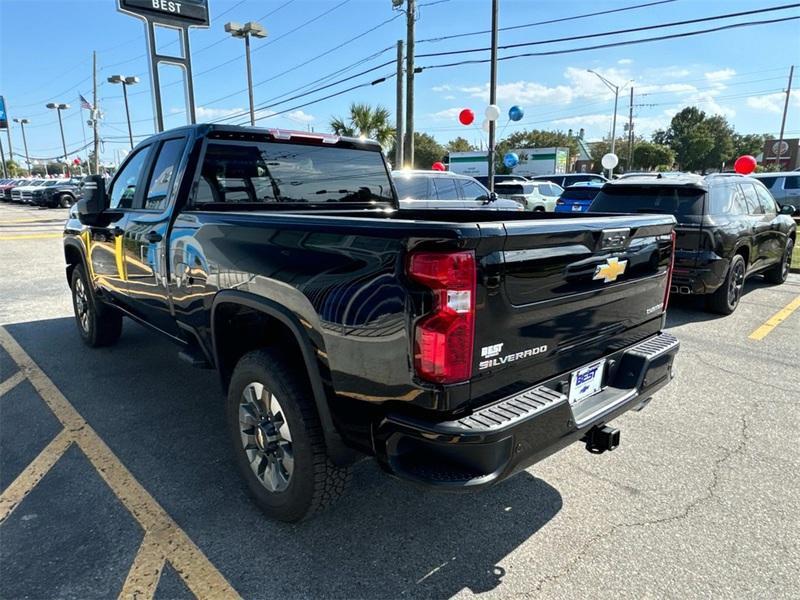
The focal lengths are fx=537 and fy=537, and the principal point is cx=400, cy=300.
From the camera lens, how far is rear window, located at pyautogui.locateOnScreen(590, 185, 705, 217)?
640cm

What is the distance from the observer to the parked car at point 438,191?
1001 cm

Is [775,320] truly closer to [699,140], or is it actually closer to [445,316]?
[445,316]

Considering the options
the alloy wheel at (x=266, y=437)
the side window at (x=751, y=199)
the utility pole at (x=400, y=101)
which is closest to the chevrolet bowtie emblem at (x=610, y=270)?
the alloy wheel at (x=266, y=437)

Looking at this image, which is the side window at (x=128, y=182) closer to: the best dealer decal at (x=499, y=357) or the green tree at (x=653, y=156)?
the best dealer decal at (x=499, y=357)

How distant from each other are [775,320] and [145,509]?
7.01 metres

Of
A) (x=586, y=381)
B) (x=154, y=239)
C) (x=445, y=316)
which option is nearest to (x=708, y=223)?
(x=586, y=381)

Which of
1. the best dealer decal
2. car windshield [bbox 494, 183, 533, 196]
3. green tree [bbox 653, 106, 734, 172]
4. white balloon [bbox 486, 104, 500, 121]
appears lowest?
the best dealer decal

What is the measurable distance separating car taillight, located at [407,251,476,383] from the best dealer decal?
0.32ft

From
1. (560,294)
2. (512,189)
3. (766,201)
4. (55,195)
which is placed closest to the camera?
(560,294)

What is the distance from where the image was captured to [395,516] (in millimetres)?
2723

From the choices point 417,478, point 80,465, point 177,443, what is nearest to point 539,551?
point 417,478

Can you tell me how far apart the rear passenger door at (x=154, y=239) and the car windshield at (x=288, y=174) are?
0.28m

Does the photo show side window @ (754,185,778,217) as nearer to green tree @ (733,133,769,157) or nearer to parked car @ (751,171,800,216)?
parked car @ (751,171,800,216)

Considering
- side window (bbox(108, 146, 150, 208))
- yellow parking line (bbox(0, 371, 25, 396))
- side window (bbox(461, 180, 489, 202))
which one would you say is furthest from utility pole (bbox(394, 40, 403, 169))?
yellow parking line (bbox(0, 371, 25, 396))
